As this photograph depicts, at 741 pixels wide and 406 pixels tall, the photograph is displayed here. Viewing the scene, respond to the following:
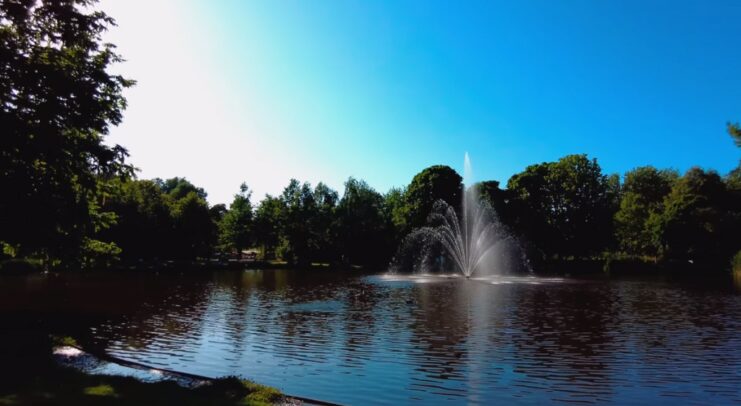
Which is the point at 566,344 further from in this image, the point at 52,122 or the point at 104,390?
the point at 52,122

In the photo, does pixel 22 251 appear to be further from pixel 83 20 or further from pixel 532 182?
pixel 532 182

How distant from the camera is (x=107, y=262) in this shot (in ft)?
82.4

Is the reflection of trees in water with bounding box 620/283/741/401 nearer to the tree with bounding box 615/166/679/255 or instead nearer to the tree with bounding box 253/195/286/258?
the tree with bounding box 615/166/679/255

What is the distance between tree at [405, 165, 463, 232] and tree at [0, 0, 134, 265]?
61498mm

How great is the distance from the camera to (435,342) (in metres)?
19.1

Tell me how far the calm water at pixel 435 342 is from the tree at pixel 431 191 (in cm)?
4511

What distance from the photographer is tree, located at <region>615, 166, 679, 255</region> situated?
84188 millimetres

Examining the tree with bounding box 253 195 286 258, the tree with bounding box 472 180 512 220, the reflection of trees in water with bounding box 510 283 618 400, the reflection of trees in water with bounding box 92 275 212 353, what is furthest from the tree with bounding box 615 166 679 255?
the reflection of trees in water with bounding box 92 275 212 353

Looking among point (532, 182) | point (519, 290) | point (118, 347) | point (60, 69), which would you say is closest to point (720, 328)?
point (519, 290)

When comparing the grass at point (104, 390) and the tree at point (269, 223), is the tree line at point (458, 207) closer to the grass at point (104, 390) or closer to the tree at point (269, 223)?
the tree at point (269, 223)

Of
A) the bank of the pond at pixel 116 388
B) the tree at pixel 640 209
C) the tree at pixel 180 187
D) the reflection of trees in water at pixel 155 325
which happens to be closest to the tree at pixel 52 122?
the reflection of trees in water at pixel 155 325

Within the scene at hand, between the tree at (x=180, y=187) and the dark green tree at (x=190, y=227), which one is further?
the tree at (x=180, y=187)

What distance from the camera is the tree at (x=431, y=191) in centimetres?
7988

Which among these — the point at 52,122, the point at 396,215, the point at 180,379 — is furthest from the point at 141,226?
the point at 180,379
